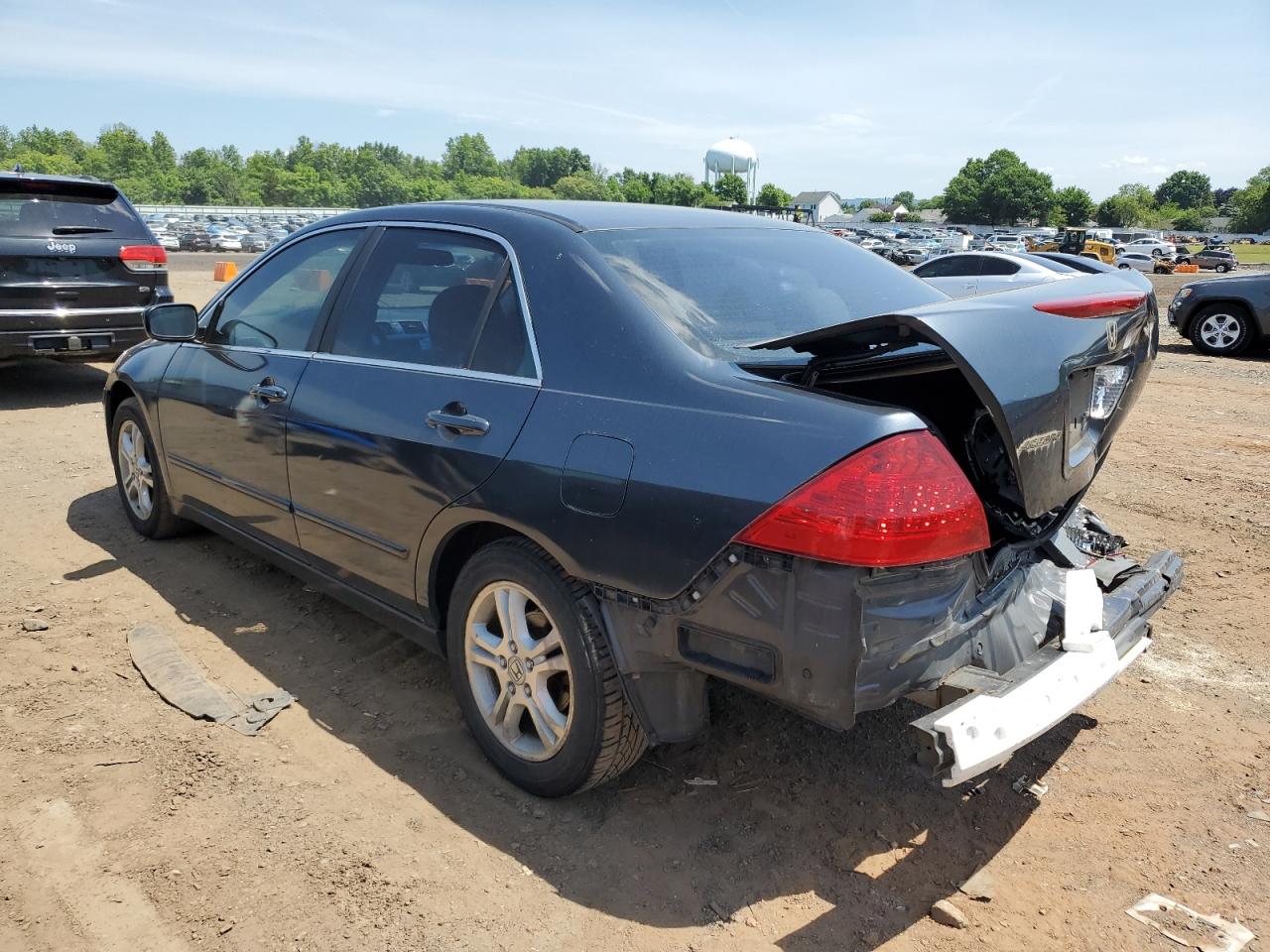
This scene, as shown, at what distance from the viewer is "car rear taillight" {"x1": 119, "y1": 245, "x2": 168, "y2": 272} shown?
8.34 metres

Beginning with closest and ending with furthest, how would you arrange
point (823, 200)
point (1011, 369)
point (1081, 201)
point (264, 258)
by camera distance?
point (1011, 369), point (264, 258), point (1081, 201), point (823, 200)

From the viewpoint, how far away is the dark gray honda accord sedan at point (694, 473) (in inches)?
83.7

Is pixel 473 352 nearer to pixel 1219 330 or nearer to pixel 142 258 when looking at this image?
pixel 142 258

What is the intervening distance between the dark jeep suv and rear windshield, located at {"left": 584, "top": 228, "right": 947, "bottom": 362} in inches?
272

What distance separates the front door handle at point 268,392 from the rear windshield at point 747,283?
1459mm

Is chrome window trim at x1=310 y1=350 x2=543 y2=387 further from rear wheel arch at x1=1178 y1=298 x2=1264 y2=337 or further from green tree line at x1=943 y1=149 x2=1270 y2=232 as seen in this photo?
green tree line at x1=943 y1=149 x2=1270 y2=232

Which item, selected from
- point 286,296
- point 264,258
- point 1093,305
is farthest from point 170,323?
point 1093,305

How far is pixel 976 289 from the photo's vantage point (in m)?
4.55

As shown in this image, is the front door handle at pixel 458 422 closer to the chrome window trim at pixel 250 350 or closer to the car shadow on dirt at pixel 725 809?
the chrome window trim at pixel 250 350

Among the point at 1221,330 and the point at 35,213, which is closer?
the point at 35,213

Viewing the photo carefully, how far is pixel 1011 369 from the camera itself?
2.22 m

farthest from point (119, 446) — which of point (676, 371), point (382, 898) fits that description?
point (676, 371)

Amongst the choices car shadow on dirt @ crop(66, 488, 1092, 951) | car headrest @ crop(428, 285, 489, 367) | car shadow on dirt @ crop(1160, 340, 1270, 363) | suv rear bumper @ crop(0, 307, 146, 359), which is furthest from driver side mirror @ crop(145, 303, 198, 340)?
car shadow on dirt @ crop(1160, 340, 1270, 363)

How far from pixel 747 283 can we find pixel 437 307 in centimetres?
104
